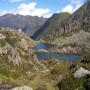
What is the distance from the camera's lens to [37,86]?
1330 inches

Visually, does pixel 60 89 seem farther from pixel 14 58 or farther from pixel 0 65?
pixel 14 58

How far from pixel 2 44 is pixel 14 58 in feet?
21.2

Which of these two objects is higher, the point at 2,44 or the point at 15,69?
the point at 2,44

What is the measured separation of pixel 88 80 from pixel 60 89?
11.8 feet

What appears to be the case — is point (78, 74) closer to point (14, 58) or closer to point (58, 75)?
point (58, 75)

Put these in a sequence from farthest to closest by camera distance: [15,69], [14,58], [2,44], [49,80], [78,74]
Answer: [2,44] < [14,58] < [15,69] < [49,80] < [78,74]

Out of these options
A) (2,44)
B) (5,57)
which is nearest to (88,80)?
(5,57)

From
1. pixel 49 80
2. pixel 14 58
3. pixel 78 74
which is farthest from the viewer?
pixel 14 58

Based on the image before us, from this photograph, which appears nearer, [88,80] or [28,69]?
[88,80]

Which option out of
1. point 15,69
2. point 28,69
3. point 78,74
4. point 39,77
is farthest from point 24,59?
point 78,74

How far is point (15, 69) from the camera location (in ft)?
199

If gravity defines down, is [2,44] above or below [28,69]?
above

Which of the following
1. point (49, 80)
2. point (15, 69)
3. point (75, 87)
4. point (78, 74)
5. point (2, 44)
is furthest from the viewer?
point (2, 44)

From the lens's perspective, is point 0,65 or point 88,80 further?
point 0,65
